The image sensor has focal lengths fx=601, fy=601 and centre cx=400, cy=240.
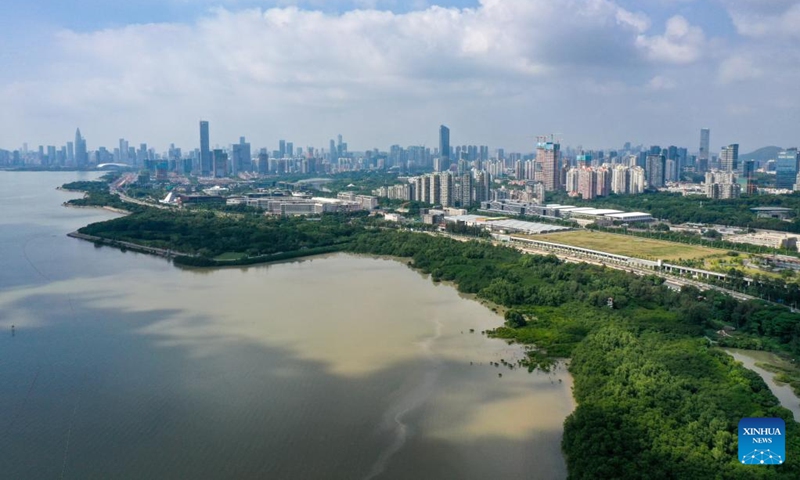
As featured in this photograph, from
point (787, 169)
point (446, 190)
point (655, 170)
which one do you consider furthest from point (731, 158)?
point (446, 190)

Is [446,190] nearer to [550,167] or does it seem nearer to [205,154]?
[550,167]

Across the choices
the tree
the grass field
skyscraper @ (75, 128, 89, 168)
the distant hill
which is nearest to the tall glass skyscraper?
the grass field

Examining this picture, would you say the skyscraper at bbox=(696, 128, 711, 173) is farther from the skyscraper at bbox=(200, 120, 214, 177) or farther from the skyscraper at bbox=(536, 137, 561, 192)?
the skyscraper at bbox=(200, 120, 214, 177)

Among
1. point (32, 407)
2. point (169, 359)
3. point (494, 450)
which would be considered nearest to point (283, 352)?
point (169, 359)

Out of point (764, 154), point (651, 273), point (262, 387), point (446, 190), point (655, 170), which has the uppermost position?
point (764, 154)

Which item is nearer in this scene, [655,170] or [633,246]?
[633,246]

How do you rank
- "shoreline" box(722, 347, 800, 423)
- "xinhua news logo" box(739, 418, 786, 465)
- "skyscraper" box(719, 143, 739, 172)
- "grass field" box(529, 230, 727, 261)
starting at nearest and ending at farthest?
"xinhua news logo" box(739, 418, 786, 465) < "shoreline" box(722, 347, 800, 423) < "grass field" box(529, 230, 727, 261) < "skyscraper" box(719, 143, 739, 172)
